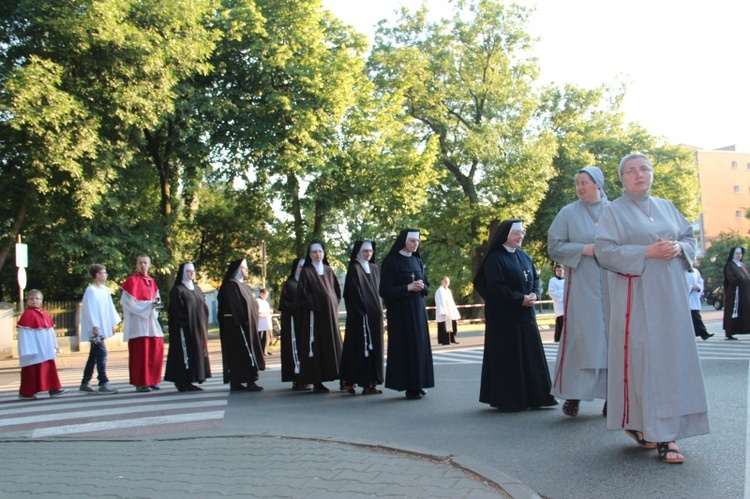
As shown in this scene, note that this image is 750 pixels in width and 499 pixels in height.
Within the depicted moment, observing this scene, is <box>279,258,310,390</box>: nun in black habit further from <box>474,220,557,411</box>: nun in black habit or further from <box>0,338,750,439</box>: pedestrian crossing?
<box>474,220,557,411</box>: nun in black habit

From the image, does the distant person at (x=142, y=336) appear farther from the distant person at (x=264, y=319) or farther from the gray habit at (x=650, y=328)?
the distant person at (x=264, y=319)

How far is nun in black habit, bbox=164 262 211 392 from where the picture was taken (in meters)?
12.6

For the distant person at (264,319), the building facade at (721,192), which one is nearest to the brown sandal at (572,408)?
the distant person at (264,319)

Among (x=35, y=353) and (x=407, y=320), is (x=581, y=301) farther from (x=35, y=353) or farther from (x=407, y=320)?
(x=35, y=353)

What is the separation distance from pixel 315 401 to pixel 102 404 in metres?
3.14

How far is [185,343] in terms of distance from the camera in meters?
12.7

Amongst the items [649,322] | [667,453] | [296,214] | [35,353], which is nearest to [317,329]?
[35,353]

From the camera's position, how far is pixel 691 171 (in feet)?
161

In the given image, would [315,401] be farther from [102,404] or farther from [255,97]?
[255,97]

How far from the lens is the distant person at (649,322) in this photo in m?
5.80

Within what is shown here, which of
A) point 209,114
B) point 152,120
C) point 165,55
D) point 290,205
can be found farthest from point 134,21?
point 290,205

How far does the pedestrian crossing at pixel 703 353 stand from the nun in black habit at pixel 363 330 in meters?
4.64

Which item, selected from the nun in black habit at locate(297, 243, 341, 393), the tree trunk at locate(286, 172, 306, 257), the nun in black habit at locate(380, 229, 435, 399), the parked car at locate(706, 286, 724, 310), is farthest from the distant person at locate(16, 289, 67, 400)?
the parked car at locate(706, 286, 724, 310)

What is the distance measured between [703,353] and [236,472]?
11836 millimetres
